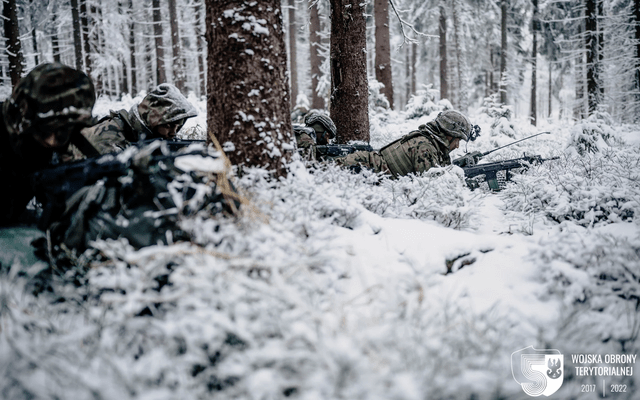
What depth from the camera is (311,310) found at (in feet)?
4.76

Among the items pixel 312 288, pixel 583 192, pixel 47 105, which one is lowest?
pixel 312 288

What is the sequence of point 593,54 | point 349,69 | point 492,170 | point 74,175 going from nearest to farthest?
1. point 74,175
2. point 349,69
3. point 492,170
4. point 593,54

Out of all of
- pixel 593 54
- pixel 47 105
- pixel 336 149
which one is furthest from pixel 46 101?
pixel 593 54

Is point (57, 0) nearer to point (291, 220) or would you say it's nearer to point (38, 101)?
point (38, 101)

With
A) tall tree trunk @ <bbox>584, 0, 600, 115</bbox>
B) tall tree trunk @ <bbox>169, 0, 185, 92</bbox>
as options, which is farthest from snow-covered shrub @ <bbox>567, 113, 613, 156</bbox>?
tall tree trunk @ <bbox>169, 0, 185, 92</bbox>

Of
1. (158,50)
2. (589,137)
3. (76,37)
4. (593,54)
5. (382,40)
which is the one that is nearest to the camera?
(589,137)

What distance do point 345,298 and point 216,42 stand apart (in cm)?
213

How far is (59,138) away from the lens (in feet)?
7.69

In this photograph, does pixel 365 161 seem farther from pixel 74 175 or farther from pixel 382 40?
pixel 382 40

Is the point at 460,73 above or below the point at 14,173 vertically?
above

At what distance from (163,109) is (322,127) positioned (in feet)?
7.55

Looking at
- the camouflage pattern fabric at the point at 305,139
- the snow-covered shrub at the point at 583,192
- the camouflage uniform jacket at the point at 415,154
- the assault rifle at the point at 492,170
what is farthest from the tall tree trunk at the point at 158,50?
the snow-covered shrub at the point at 583,192

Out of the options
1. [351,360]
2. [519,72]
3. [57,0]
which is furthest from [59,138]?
[519,72]

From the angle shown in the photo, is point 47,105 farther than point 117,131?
No
